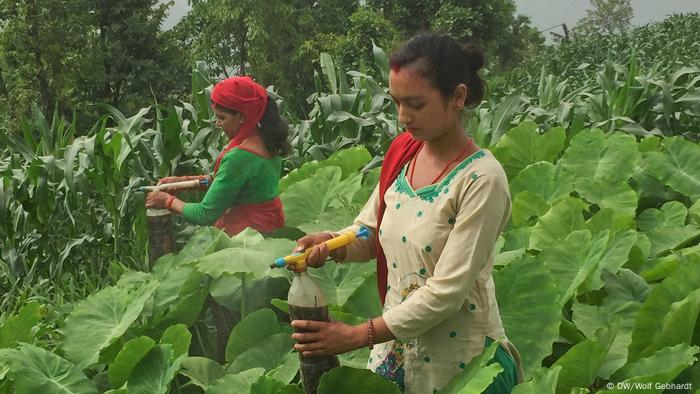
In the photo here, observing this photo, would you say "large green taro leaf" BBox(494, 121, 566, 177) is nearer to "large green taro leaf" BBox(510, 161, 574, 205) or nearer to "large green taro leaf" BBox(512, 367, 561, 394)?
"large green taro leaf" BBox(510, 161, 574, 205)

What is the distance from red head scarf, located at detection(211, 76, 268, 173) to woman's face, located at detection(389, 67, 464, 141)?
48.0 inches

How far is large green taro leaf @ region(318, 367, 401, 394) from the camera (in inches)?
59.2

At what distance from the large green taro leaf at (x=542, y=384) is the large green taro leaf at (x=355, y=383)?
21 cm

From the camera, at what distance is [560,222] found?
97.7 inches

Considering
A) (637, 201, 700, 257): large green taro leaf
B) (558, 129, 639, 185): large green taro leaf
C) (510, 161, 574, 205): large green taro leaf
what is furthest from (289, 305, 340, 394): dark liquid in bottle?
(558, 129, 639, 185): large green taro leaf

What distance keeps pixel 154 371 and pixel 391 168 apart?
636 millimetres

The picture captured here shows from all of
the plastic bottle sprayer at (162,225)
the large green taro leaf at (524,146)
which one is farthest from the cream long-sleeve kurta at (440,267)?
the large green taro leaf at (524,146)

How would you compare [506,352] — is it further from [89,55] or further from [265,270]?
[89,55]

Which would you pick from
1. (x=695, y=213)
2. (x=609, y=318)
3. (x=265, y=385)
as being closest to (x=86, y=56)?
(x=695, y=213)

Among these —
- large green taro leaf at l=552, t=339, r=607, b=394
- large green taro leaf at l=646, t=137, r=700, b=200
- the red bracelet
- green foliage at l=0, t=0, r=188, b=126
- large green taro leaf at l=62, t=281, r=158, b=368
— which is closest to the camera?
large green taro leaf at l=552, t=339, r=607, b=394

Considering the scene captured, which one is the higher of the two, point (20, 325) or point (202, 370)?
point (20, 325)

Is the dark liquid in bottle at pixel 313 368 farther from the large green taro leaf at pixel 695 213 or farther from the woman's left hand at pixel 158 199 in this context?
the large green taro leaf at pixel 695 213

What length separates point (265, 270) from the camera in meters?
1.93

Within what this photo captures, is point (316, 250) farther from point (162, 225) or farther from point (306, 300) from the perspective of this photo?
point (162, 225)
